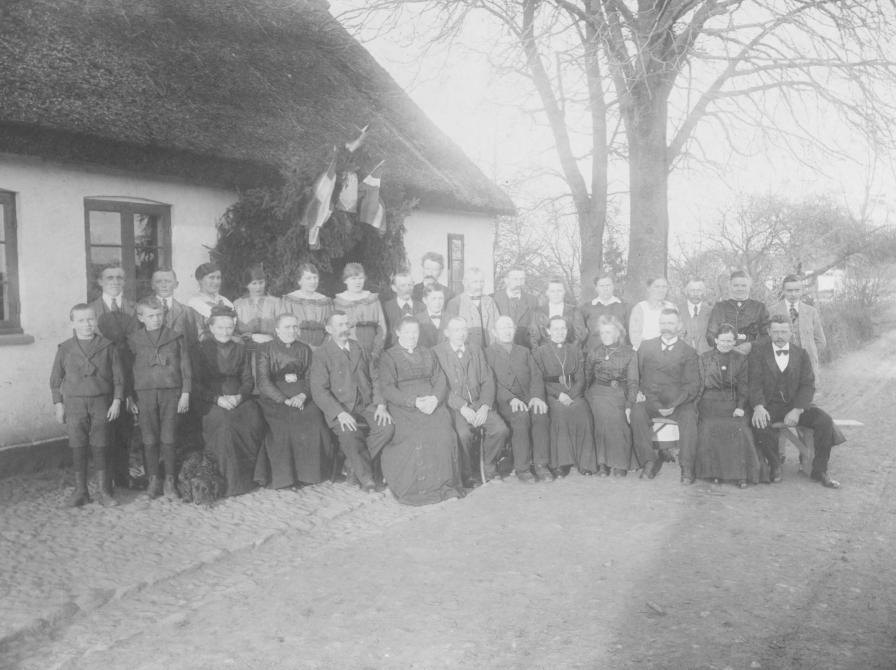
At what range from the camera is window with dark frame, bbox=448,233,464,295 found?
13.9m

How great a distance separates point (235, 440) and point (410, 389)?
1.65 meters

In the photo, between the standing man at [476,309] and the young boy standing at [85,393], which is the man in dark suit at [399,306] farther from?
the young boy standing at [85,393]

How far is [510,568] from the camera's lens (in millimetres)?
5195

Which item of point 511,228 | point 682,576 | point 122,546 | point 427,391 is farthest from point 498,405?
point 511,228

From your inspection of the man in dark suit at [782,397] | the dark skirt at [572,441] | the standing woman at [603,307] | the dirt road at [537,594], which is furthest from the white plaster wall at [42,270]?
the man in dark suit at [782,397]

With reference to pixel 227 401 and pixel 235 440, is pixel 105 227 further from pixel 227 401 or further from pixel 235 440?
pixel 235 440

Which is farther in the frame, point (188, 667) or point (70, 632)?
point (70, 632)

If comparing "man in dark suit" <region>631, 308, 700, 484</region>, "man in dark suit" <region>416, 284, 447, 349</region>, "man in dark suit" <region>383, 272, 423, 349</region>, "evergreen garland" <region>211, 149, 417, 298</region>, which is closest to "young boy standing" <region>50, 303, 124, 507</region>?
"evergreen garland" <region>211, 149, 417, 298</region>

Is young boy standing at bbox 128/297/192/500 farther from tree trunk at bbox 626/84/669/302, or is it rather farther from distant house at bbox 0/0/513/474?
tree trunk at bbox 626/84/669/302

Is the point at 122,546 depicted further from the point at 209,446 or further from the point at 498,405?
the point at 498,405

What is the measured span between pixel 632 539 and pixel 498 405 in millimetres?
2519

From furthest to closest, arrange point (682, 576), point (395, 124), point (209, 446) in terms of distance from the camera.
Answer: point (395, 124)
point (209, 446)
point (682, 576)

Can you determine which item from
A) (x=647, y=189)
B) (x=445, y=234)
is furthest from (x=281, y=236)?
(x=647, y=189)

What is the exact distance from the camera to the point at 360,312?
8211mm
